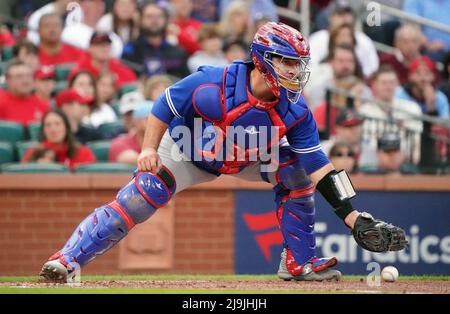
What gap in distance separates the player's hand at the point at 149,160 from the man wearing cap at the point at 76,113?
4418 millimetres

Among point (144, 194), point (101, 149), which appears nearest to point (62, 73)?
point (101, 149)

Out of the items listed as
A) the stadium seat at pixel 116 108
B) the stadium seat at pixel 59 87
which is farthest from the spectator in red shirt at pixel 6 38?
the stadium seat at pixel 116 108

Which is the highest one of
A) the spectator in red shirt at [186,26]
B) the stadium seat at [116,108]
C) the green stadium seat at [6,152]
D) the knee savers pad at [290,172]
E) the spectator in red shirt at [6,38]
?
the spectator in red shirt at [186,26]

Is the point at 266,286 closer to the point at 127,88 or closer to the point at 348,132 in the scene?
the point at 348,132

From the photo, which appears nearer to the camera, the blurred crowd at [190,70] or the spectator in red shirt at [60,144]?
the spectator in red shirt at [60,144]

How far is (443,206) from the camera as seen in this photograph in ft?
36.8

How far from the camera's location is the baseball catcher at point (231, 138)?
23.7 feet

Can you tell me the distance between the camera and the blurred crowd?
38.2ft

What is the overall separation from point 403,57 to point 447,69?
592 mm

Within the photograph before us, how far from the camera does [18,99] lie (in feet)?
39.1

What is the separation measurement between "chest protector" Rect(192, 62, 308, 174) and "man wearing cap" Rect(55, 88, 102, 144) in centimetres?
441

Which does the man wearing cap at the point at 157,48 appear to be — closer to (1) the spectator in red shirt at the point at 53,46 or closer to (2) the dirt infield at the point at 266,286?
(1) the spectator in red shirt at the point at 53,46
